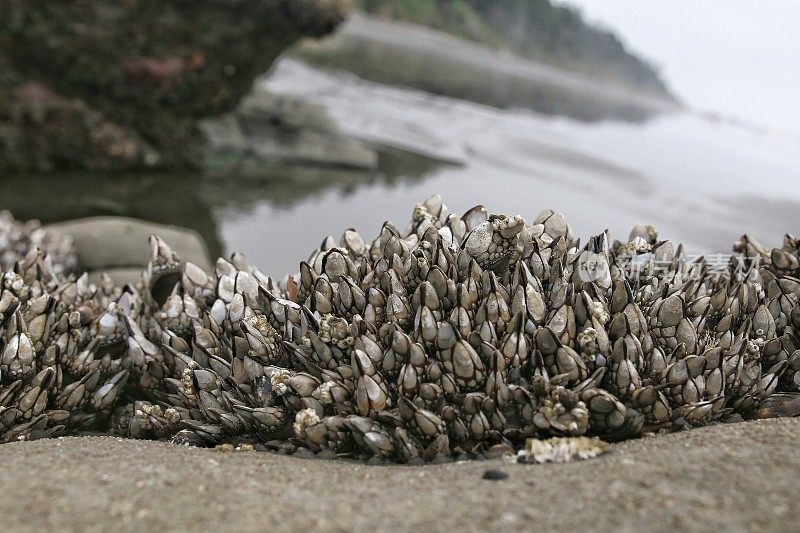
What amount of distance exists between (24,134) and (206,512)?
9558 millimetres

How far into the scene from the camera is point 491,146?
1414 cm

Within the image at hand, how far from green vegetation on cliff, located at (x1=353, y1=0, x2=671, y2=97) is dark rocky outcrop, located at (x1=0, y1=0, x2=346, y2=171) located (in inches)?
2161

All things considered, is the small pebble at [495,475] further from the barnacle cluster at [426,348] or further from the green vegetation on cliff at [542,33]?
the green vegetation on cliff at [542,33]

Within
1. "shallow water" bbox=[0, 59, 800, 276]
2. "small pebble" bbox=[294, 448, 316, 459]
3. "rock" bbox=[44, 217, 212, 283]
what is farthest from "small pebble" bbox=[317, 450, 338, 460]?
"shallow water" bbox=[0, 59, 800, 276]

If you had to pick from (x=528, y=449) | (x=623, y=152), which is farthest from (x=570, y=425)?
(x=623, y=152)

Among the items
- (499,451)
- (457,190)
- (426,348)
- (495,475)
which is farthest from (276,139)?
(495,475)

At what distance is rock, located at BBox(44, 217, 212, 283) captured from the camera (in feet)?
20.5

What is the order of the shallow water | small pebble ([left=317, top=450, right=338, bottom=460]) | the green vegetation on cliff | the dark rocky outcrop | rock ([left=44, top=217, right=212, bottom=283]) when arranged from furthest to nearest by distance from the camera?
the green vegetation on cliff < the dark rocky outcrop < the shallow water < rock ([left=44, top=217, right=212, bottom=283]) < small pebble ([left=317, top=450, right=338, bottom=460])

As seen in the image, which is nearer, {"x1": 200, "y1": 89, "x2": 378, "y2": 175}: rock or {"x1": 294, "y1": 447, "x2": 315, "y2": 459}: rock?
{"x1": 294, "y1": 447, "x2": 315, "y2": 459}: rock

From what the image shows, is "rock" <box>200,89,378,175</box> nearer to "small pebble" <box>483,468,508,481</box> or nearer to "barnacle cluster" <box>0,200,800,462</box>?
"barnacle cluster" <box>0,200,800,462</box>

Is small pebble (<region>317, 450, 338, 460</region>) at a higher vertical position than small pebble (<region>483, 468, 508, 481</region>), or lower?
lower

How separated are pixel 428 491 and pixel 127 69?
9895mm

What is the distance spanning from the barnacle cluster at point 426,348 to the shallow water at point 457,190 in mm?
3657

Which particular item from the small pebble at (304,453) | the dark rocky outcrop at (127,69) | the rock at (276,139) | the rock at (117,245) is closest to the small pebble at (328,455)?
the small pebble at (304,453)
